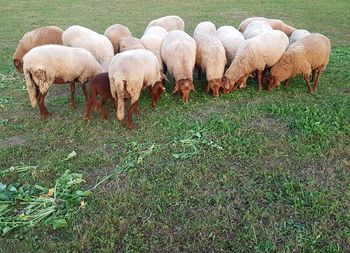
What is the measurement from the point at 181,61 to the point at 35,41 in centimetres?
438

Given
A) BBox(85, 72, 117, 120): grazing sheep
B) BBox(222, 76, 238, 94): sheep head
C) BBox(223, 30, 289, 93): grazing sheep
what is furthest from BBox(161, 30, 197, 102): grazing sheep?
BBox(85, 72, 117, 120): grazing sheep

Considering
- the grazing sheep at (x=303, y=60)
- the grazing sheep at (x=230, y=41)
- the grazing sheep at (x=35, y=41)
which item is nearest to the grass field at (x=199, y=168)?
the grazing sheep at (x=303, y=60)

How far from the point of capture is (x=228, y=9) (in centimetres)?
1914

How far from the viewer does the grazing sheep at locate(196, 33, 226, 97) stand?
8039 mm

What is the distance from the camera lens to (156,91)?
7.46 meters

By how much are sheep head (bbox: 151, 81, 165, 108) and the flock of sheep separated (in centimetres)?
1

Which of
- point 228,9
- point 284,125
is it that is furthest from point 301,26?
point 284,125

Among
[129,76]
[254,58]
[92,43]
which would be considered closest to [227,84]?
[254,58]

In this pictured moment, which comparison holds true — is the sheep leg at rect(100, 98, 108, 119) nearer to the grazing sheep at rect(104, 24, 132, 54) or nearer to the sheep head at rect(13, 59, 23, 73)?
the grazing sheep at rect(104, 24, 132, 54)

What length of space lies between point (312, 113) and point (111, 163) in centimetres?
380

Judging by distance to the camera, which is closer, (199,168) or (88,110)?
(199,168)

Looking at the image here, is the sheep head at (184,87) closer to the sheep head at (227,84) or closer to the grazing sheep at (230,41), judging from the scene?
the sheep head at (227,84)

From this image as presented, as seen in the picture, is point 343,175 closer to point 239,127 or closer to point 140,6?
point 239,127

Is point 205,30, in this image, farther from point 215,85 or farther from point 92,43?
point 92,43
